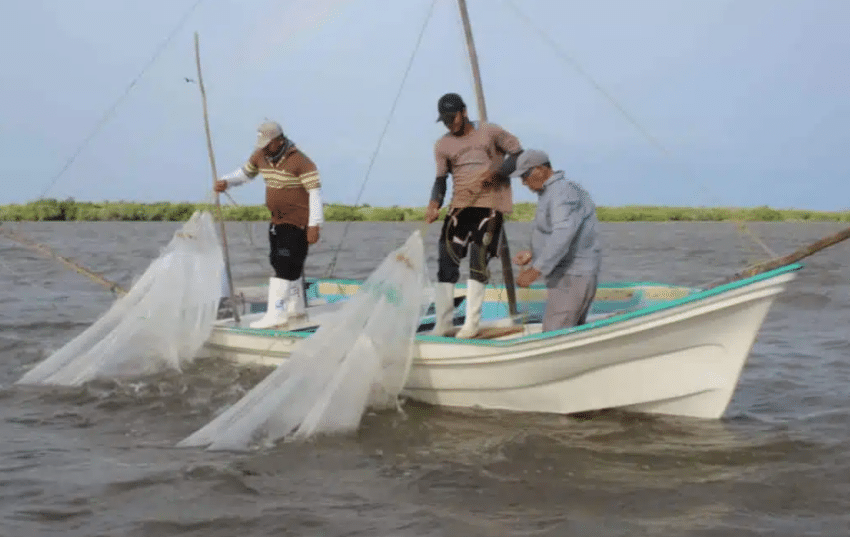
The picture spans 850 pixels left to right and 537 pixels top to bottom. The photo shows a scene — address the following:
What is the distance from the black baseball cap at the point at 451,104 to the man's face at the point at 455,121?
27 mm

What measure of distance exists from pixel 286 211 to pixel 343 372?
2302 millimetres

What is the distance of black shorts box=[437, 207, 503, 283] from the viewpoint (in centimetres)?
775

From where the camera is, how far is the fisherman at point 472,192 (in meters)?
7.69

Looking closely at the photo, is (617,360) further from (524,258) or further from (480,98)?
(480,98)

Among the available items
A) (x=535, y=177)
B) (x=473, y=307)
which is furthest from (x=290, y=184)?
(x=535, y=177)

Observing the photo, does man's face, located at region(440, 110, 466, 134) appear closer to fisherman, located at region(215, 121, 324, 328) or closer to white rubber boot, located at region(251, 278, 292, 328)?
fisherman, located at region(215, 121, 324, 328)

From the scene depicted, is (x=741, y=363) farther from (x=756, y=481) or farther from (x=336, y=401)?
(x=336, y=401)

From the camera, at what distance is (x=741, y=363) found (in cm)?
675

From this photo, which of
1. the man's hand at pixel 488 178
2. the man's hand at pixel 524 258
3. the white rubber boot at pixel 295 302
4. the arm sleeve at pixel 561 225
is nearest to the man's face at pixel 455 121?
the man's hand at pixel 488 178

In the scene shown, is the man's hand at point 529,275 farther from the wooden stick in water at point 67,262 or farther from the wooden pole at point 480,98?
the wooden stick in water at point 67,262

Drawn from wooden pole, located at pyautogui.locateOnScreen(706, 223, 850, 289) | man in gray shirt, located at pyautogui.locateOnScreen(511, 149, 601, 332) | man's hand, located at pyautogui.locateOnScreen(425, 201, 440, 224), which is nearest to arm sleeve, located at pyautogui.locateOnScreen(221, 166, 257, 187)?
man's hand, located at pyautogui.locateOnScreen(425, 201, 440, 224)

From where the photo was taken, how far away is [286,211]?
868 centimetres

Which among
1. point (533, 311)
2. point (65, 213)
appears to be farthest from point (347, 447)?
point (65, 213)

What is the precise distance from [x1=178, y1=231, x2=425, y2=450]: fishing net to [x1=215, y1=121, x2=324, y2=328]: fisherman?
1.44m
